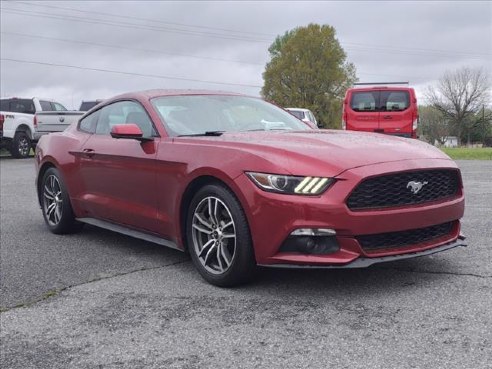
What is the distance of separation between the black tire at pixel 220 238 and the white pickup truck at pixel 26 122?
14.7 m

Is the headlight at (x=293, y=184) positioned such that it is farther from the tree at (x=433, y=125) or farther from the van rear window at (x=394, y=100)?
the tree at (x=433, y=125)

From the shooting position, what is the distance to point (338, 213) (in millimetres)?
3691

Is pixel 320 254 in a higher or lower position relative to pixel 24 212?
higher

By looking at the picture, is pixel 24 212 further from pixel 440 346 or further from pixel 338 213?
pixel 440 346

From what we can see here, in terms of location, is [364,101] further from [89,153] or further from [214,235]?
[214,235]

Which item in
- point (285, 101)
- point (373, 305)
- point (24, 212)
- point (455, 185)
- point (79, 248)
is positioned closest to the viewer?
point (373, 305)

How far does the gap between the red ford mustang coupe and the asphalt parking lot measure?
0.85 ft

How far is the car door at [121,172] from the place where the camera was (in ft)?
16.0

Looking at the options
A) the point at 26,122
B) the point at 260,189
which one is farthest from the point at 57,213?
the point at 26,122

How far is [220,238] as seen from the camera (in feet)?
13.7

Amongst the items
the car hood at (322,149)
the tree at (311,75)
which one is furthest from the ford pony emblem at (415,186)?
the tree at (311,75)

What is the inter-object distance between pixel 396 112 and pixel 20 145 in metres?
12.5

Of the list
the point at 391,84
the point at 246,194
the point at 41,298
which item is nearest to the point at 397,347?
the point at 246,194

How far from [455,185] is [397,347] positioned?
1.74m
